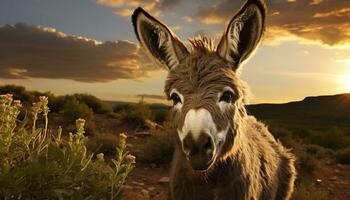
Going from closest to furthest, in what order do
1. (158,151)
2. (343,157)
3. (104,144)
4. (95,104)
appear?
(158,151) < (104,144) < (343,157) < (95,104)

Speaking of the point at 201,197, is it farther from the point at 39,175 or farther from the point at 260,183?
the point at 39,175

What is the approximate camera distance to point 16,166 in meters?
4.54

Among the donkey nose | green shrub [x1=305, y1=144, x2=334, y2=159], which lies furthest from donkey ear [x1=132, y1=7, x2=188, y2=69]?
green shrub [x1=305, y1=144, x2=334, y2=159]

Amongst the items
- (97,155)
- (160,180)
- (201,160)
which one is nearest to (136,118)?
(160,180)

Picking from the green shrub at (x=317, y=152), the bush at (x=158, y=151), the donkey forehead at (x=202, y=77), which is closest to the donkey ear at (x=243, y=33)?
the donkey forehead at (x=202, y=77)

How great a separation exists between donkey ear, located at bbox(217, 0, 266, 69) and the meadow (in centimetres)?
136

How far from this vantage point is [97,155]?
4906mm

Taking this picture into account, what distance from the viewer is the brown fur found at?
3779 millimetres

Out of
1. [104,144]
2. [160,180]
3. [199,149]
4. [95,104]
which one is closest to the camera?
[199,149]

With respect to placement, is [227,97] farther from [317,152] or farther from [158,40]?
[317,152]

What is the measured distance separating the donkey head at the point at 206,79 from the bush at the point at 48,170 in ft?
3.12

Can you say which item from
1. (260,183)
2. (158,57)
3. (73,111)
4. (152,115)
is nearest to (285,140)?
(152,115)

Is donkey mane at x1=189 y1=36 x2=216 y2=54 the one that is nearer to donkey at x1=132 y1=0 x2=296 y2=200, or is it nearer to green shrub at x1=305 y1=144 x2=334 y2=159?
donkey at x1=132 y1=0 x2=296 y2=200

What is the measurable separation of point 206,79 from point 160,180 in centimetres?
548
